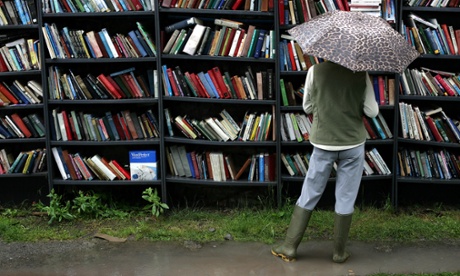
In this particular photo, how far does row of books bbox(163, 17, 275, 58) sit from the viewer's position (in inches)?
247

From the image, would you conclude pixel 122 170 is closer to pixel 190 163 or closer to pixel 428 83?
pixel 190 163

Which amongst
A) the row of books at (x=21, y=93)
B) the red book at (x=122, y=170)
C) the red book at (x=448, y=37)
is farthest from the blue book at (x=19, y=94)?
the red book at (x=448, y=37)

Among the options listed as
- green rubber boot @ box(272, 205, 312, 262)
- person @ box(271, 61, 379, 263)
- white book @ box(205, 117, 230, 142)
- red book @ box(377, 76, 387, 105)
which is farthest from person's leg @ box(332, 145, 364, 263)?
white book @ box(205, 117, 230, 142)

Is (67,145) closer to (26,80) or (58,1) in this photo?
(26,80)

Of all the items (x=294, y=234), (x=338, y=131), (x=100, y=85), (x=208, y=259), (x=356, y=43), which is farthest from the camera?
(x=100, y=85)

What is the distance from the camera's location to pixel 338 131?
5.25 meters

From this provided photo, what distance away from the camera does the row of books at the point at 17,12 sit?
6.43 m

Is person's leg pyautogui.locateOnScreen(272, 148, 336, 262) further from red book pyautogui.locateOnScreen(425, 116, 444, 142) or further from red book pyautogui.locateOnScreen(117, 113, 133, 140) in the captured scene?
red book pyautogui.locateOnScreen(117, 113, 133, 140)

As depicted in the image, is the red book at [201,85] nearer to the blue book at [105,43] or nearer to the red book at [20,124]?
the blue book at [105,43]

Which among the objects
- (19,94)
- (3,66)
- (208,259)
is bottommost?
(208,259)

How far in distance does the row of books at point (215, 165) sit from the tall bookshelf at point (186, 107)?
43 mm

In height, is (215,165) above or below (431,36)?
below

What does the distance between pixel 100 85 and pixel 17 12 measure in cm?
111

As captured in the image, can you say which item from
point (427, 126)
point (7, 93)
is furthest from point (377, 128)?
point (7, 93)
